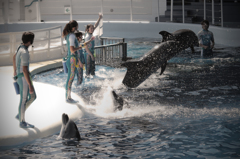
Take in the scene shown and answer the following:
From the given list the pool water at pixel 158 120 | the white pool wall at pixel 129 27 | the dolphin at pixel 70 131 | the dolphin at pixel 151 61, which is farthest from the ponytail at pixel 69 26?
the white pool wall at pixel 129 27

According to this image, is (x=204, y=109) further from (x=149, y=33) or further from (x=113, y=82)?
(x=149, y=33)

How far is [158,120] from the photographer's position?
7586 mm

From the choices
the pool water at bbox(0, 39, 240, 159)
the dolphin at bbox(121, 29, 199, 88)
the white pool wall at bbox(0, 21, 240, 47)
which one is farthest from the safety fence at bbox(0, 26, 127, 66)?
the white pool wall at bbox(0, 21, 240, 47)

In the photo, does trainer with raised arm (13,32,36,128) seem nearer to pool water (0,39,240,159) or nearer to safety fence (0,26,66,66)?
pool water (0,39,240,159)

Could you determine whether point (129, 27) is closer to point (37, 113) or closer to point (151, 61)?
point (151, 61)

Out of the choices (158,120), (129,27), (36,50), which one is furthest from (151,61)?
(129,27)

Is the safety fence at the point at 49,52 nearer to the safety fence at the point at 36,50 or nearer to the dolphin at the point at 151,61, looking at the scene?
the safety fence at the point at 36,50

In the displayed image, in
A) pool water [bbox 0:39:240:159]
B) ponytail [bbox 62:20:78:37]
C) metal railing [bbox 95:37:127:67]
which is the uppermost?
→ ponytail [bbox 62:20:78:37]

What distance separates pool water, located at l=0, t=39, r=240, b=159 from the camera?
6.07 m

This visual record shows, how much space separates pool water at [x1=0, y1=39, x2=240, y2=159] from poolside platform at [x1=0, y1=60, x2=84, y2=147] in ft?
0.67

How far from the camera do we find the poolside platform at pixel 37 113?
6543 millimetres

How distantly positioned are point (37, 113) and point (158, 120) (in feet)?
8.09

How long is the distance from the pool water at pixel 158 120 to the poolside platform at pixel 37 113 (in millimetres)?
203

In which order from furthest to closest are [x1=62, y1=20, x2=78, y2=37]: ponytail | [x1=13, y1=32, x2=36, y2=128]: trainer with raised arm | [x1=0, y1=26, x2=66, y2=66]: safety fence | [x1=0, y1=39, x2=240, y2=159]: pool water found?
1. [x1=0, y1=26, x2=66, y2=66]: safety fence
2. [x1=62, y1=20, x2=78, y2=37]: ponytail
3. [x1=13, y1=32, x2=36, y2=128]: trainer with raised arm
4. [x1=0, y1=39, x2=240, y2=159]: pool water
